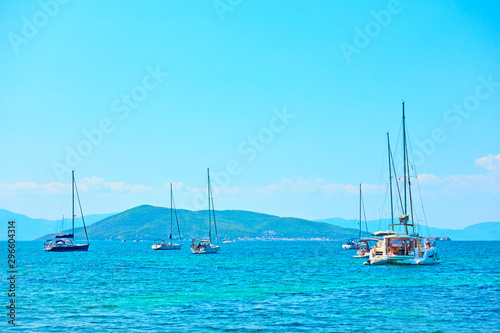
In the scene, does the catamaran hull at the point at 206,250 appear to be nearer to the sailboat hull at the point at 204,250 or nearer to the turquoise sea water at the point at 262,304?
the sailboat hull at the point at 204,250

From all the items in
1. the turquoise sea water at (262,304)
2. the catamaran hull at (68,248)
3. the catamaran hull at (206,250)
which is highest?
the catamaran hull at (68,248)

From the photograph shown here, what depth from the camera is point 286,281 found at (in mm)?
48594

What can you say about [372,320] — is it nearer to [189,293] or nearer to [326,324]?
[326,324]

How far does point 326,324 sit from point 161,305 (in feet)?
38.2

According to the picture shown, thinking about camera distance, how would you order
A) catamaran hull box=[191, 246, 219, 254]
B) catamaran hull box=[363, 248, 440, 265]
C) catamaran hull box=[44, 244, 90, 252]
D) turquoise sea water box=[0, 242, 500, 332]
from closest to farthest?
1. turquoise sea water box=[0, 242, 500, 332]
2. catamaran hull box=[363, 248, 440, 265]
3. catamaran hull box=[191, 246, 219, 254]
4. catamaran hull box=[44, 244, 90, 252]

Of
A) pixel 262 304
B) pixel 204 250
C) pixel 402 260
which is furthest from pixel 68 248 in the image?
pixel 262 304

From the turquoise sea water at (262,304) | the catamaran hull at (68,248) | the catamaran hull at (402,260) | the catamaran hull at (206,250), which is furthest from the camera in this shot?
the catamaran hull at (68,248)

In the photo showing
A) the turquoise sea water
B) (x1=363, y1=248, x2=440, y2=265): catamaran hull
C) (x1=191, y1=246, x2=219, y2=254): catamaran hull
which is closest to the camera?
the turquoise sea water

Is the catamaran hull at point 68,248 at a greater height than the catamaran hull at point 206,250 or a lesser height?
greater

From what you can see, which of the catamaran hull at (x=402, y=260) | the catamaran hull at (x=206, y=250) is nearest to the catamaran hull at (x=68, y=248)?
the catamaran hull at (x=206, y=250)

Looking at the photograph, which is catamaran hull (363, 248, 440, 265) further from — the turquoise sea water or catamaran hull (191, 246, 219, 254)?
catamaran hull (191, 246, 219, 254)

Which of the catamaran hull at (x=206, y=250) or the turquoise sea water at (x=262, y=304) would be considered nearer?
the turquoise sea water at (x=262, y=304)

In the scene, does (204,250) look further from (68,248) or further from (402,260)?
(402,260)

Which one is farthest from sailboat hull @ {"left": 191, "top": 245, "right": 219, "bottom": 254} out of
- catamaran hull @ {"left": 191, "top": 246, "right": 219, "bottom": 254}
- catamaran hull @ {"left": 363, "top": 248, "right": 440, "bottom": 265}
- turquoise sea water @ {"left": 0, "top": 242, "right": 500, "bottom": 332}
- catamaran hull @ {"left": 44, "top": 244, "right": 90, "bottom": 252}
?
turquoise sea water @ {"left": 0, "top": 242, "right": 500, "bottom": 332}
